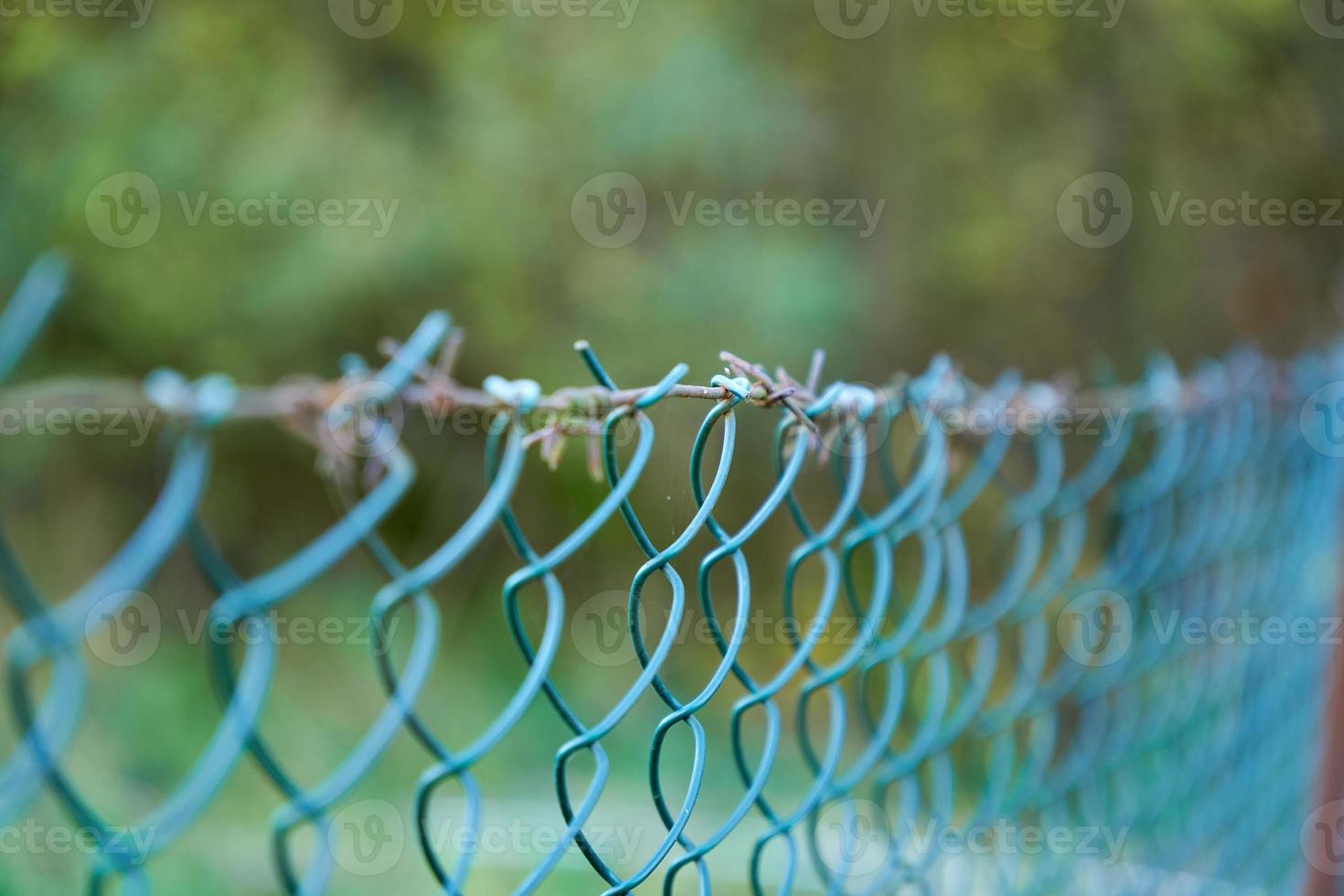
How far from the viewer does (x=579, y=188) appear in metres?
4.67

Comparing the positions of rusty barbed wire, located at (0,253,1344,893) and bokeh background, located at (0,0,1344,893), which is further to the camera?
bokeh background, located at (0,0,1344,893)

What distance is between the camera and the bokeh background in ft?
14.9

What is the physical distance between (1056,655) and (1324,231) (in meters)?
2.30

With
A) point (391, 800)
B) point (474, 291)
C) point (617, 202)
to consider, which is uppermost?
point (617, 202)

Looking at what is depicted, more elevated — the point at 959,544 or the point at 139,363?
the point at 139,363

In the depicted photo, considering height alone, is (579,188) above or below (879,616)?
above

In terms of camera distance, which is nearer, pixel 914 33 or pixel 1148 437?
pixel 1148 437

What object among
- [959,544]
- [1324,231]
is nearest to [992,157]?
[1324,231]

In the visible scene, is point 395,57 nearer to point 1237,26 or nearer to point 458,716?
point 458,716

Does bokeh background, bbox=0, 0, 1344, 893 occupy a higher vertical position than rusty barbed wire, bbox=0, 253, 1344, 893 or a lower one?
higher

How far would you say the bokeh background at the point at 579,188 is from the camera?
454 cm

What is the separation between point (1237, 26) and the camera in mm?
Answer: 4562

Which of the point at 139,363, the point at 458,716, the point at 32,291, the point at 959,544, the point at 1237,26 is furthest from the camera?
the point at 139,363

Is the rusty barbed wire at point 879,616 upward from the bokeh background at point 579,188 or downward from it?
downward
